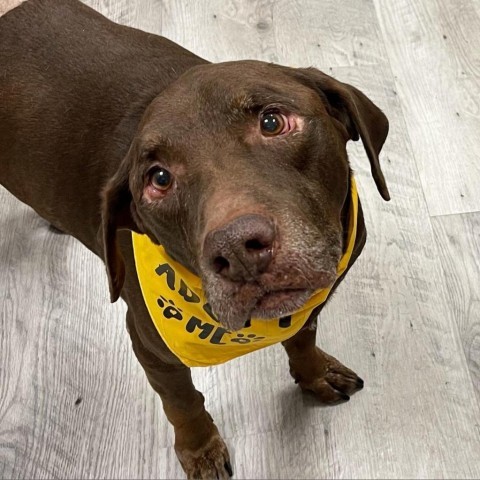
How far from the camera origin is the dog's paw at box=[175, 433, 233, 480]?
6.74 feet

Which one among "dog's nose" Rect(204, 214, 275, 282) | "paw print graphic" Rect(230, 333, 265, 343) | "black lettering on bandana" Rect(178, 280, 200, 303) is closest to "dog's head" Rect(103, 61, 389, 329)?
"dog's nose" Rect(204, 214, 275, 282)

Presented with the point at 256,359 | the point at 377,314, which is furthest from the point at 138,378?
the point at 377,314

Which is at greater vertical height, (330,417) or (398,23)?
(398,23)

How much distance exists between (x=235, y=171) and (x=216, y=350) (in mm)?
585

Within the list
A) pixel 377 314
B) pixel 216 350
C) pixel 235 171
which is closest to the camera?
pixel 235 171

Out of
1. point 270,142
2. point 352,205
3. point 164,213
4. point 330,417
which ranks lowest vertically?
point 330,417

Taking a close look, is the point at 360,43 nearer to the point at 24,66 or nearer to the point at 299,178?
the point at 24,66

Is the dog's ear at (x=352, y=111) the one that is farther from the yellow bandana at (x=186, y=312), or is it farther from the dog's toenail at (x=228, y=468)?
the dog's toenail at (x=228, y=468)

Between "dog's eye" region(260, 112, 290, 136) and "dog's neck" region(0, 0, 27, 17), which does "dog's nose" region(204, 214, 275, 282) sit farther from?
"dog's neck" region(0, 0, 27, 17)

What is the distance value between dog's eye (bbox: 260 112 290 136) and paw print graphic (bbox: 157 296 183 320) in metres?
0.49

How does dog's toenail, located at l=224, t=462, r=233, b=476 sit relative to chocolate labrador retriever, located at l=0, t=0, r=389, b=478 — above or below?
below

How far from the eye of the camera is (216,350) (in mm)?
1741

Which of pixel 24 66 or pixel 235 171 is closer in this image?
pixel 235 171

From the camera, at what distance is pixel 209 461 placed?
205 cm
